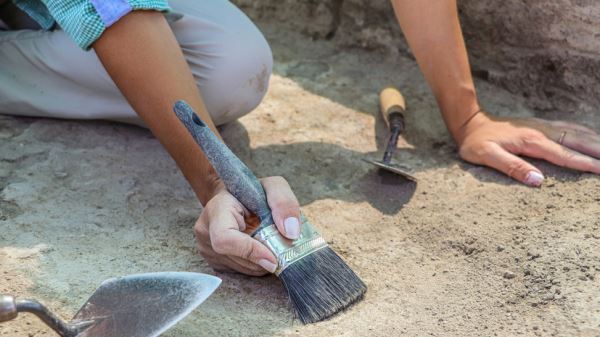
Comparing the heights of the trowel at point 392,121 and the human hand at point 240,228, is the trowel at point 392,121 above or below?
below

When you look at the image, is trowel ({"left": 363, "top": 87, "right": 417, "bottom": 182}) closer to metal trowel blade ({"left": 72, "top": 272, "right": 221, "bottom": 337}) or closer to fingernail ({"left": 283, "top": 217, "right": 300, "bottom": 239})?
fingernail ({"left": 283, "top": 217, "right": 300, "bottom": 239})

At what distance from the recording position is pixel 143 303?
4.71 ft

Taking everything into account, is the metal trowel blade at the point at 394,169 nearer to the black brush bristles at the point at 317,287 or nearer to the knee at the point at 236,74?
the knee at the point at 236,74

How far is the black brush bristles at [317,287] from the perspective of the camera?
1520 millimetres

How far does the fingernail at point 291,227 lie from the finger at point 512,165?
27.5 inches

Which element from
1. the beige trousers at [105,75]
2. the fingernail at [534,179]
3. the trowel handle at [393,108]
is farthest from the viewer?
the trowel handle at [393,108]

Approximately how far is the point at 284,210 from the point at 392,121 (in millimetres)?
771

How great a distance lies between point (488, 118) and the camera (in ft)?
7.00

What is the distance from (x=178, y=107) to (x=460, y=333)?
0.67 m

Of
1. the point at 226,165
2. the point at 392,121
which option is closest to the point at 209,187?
the point at 226,165

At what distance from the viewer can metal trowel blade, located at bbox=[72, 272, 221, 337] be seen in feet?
4.55

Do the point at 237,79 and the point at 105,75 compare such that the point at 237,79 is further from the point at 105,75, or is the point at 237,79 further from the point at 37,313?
the point at 37,313

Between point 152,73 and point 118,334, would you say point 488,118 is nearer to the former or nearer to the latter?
point 152,73

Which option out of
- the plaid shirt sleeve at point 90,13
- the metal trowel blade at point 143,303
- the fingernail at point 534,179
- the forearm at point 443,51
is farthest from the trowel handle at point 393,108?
the metal trowel blade at point 143,303
